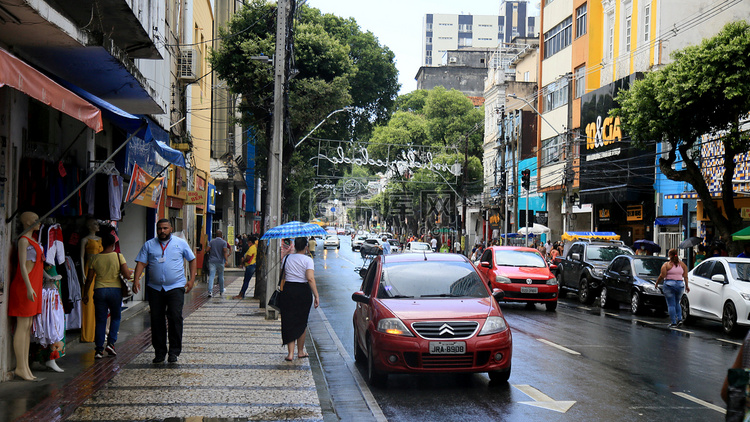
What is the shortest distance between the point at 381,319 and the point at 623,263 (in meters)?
14.2

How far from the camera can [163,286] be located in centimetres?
985

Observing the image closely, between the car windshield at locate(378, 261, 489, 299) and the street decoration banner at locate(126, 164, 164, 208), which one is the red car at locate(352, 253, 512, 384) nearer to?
the car windshield at locate(378, 261, 489, 299)

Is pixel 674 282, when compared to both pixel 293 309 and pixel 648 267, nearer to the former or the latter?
pixel 648 267

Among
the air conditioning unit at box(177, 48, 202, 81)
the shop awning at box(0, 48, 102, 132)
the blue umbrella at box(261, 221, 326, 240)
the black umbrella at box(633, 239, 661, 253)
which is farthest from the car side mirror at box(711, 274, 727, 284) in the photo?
the air conditioning unit at box(177, 48, 202, 81)

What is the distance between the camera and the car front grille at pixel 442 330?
28.8 ft

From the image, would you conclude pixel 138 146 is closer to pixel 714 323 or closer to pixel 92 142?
pixel 92 142

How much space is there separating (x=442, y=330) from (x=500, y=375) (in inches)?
40.0

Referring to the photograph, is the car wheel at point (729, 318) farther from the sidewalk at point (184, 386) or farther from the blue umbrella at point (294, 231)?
the sidewalk at point (184, 386)

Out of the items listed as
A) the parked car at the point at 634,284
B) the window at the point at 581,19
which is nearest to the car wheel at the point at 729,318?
the parked car at the point at 634,284

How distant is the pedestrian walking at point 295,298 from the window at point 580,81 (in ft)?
107

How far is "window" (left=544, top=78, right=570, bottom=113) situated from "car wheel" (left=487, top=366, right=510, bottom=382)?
35.2 metres

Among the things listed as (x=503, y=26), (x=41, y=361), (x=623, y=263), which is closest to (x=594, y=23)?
(x=623, y=263)

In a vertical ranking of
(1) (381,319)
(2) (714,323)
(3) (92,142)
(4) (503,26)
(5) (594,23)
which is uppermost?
(4) (503,26)

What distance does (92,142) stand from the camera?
1334cm
